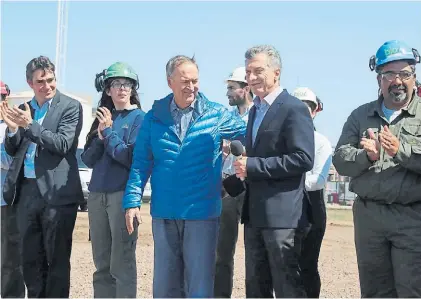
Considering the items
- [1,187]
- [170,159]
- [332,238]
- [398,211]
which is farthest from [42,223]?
[332,238]

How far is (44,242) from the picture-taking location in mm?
5641

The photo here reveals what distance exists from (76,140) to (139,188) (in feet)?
4.03

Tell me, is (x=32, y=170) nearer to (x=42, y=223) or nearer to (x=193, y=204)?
(x=42, y=223)

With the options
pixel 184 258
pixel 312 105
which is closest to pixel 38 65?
pixel 184 258

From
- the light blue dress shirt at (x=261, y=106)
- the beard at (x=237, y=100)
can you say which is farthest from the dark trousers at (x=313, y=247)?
the light blue dress shirt at (x=261, y=106)

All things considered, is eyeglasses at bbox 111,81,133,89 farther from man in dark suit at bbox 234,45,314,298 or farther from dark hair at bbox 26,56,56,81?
man in dark suit at bbox 234,45,314,298

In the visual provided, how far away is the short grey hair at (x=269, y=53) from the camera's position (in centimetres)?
463

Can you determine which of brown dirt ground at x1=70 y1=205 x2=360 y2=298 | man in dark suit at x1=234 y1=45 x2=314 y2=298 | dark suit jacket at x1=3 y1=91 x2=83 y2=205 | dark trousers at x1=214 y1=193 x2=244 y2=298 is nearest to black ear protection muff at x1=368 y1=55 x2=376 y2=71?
man in dark suit at x1=234 y1=45 x2=314 y2=298

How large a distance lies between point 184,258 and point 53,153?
172 cm

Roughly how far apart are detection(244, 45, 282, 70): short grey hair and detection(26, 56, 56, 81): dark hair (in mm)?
1962

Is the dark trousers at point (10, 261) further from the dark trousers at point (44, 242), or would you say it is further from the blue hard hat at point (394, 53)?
the blue hard hat at point (394, 53)

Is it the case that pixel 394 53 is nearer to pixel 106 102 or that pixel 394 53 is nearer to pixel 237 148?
pixel 237 148

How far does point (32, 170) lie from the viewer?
5.75 metres

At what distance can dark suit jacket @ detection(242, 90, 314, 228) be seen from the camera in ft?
14.5
